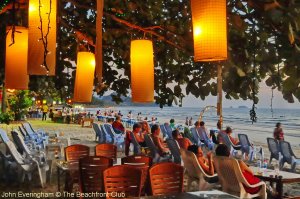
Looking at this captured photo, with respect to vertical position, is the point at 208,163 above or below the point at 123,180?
below

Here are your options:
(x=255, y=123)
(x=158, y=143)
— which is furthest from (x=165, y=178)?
(x=255, y=123)

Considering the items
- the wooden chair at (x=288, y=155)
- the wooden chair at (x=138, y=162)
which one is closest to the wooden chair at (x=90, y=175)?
the wooden chair at (x=138, y=162)

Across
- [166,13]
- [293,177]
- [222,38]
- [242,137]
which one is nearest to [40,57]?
[222,38]

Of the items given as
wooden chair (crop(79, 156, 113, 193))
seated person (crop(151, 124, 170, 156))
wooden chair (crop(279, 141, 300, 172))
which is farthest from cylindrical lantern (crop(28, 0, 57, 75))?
wooden chair (crop(279, 141, 300, 172))

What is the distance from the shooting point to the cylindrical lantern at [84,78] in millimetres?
4637

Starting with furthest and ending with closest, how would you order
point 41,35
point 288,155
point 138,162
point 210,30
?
point 288,155
point 138,162
point 41,35
point 210,30

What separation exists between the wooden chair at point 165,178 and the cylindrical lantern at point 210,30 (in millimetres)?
2240

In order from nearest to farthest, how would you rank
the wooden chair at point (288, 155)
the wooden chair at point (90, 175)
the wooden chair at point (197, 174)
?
the wooden chair at point (90, 175) < the wooden chair at point (197, 174) < the wooden chair at point (288, 155)

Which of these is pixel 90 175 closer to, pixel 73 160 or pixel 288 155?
pixel 73 160

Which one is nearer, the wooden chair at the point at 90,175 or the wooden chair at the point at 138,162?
the wooden chair at the point at 90,175

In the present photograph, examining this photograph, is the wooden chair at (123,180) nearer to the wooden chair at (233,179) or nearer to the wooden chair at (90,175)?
the wooden chair at (90,175)

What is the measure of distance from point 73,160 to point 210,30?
468 cm

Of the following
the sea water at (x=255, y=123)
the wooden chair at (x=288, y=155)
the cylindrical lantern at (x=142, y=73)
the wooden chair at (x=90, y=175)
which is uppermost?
the cylindrical lantern at (x=142, y=73)

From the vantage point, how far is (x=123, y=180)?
177 inches
